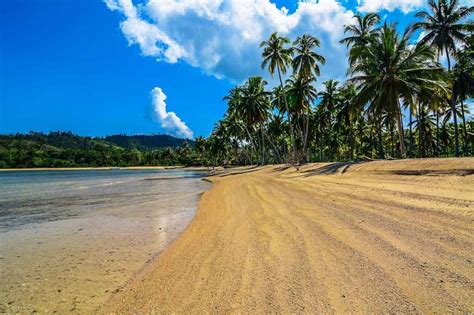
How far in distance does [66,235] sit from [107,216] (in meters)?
3.16

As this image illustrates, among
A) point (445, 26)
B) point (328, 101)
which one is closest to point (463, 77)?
point (445, 26)

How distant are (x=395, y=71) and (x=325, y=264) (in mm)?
25503

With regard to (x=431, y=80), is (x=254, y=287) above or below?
below

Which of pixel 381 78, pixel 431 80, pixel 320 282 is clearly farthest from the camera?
pixel 381 78

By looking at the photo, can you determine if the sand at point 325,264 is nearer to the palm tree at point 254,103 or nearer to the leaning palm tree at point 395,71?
the leaning palm tree at point 395,71

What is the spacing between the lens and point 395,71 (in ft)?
81.1

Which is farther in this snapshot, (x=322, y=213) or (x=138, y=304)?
(x=322, y=213)

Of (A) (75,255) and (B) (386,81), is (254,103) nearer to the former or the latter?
(B) (386,81)

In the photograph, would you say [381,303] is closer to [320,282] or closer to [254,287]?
[320,282]

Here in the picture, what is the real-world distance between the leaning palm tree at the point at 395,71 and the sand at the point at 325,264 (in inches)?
746

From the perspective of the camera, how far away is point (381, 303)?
3186 mm

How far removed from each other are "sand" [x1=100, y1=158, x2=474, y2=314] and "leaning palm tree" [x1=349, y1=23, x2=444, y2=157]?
1895cm

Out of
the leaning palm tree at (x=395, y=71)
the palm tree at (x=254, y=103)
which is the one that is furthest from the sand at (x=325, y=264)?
the palm tree at (x=254, y=103)

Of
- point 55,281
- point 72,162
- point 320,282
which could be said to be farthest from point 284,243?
point 72,162
